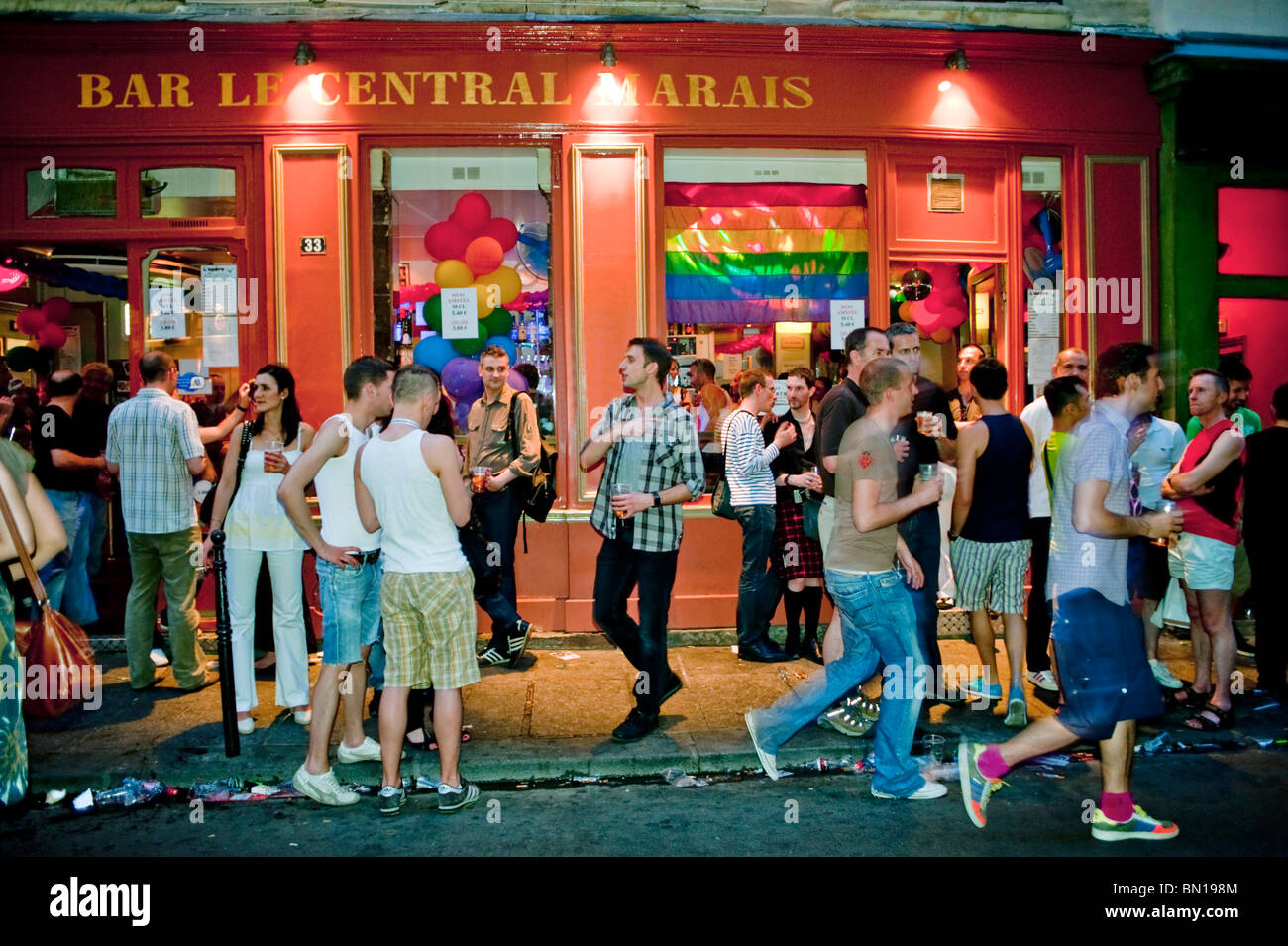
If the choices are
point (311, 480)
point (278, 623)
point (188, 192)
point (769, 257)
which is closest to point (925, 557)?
point (311, 480)

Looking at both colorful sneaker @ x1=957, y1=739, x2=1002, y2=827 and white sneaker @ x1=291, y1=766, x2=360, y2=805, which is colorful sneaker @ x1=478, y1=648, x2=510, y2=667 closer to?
white sneaker @ x1=291, y1=766, x2=360, y2=805

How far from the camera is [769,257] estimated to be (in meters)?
9.18

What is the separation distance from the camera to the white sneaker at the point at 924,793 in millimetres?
5195

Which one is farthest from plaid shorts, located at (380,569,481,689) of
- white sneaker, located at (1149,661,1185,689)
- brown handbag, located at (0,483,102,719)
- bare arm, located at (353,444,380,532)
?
white sneaker, located at (1149,661,1185,689)

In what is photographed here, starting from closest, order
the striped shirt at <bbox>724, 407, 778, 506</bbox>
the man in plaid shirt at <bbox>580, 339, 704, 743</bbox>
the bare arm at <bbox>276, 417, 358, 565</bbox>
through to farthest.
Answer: the bare arm at <bbox>276, 417, 358, 565</bbox>, the man in plaid shirt at <bbox>580, 339, 704, 743</bbox>, the striped shirt at <bbox>724, 407, 778, 506</bbox>

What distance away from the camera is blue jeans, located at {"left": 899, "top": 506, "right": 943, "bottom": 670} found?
20.4ft

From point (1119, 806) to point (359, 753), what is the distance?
386cm

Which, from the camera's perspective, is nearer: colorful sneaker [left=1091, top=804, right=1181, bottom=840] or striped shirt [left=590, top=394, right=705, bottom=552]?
colorful sneaker [left=1091, top=804, right=1181, bottom=840]

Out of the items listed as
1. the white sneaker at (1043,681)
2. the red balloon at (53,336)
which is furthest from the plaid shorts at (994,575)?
the red balloon at (53,336)

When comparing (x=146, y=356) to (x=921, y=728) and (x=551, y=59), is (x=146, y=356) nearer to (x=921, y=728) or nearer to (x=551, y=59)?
(x=551, y=59)

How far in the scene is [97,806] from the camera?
212 inches

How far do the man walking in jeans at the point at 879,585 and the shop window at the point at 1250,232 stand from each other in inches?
235

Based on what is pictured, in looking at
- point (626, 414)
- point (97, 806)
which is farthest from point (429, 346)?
point (97, 806)

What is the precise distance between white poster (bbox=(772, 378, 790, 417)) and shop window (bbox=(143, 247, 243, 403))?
437 cm
